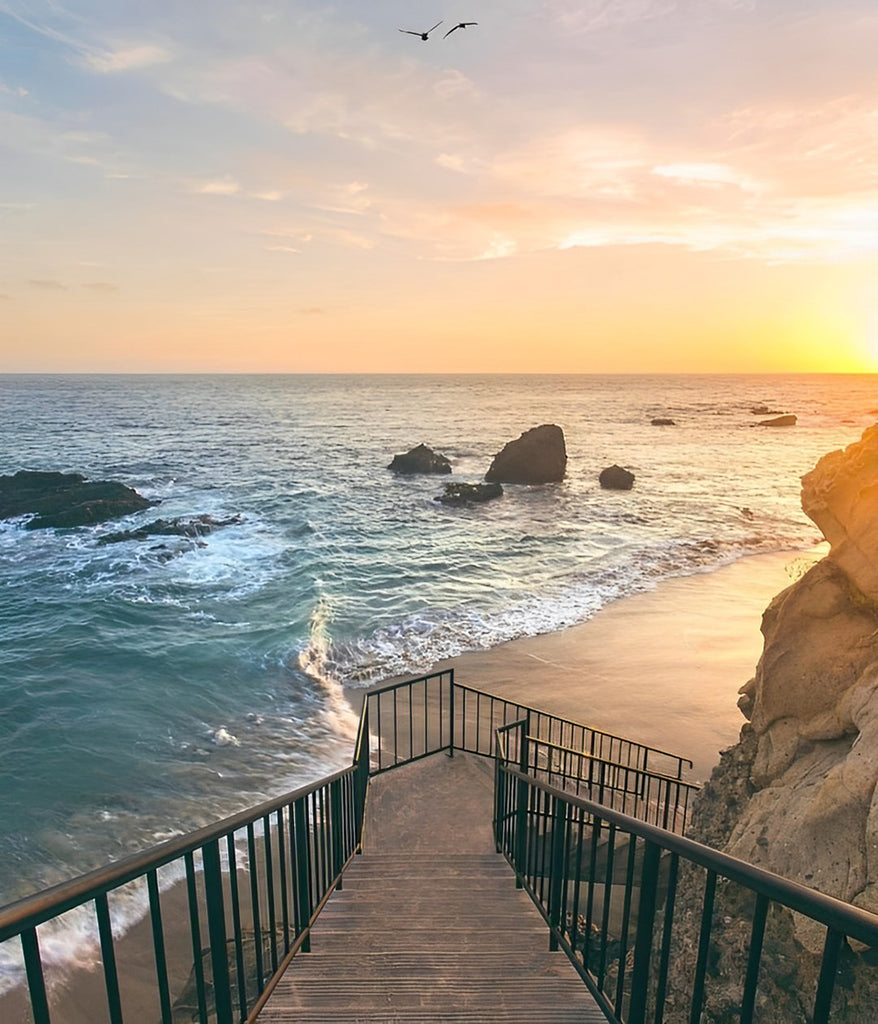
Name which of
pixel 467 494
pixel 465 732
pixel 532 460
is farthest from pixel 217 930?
pixel 532 460

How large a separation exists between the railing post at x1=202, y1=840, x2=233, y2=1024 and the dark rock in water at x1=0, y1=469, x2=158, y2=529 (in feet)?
98.1

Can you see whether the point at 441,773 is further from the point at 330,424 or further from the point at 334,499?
the point at 330,424

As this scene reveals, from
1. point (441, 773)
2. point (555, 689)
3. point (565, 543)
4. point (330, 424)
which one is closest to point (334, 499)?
point (565, 543)

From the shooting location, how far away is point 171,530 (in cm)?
2694

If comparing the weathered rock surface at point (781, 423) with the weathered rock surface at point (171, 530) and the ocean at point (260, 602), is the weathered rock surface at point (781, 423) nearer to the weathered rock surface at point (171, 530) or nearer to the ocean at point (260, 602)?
the ocean at point (260, 602)

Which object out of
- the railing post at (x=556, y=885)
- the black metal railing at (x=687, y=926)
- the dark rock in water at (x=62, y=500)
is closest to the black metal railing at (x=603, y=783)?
the black metal railing at (x=687, y=926)

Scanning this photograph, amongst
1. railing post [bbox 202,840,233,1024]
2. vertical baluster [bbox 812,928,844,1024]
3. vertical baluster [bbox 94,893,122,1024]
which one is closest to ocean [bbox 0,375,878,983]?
railing post [bbox 202,840,233,1024]

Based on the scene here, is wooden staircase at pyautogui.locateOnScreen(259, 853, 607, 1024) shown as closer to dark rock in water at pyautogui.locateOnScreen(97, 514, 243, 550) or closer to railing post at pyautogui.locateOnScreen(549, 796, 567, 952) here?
railing post at pyautogui.locateOnScreen(549, 796, 567, 952)

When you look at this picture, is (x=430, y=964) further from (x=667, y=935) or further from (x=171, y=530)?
(x=171, y=530)

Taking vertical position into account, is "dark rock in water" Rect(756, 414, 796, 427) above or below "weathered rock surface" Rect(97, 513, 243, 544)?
above

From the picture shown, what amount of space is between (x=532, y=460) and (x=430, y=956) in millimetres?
37566

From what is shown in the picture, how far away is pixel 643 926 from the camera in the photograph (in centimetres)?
275

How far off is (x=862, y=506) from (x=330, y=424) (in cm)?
8266

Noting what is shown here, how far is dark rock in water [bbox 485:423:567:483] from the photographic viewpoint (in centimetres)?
4066
